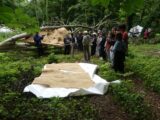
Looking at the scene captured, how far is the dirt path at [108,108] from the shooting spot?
31.5 feet

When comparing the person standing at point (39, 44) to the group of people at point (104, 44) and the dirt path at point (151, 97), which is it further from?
the dirt path at point (151, 97)

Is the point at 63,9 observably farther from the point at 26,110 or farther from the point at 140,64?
the point at 26,110

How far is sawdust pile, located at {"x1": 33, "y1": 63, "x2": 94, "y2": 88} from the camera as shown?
1227cm

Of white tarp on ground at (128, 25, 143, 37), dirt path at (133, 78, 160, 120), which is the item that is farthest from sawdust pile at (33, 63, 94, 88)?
white tarp on ground at (128, 25, 143, 37)

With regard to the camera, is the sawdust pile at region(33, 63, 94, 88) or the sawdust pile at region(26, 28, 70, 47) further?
the sawdust pile at region(26, 28, 70, 47)

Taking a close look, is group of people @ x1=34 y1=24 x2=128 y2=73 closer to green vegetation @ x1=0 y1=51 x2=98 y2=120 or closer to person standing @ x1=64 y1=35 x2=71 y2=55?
person standing @ x1=64 y1=35 x2=71 y2=55

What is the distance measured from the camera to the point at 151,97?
11758mm

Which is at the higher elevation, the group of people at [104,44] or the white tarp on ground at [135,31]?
the group of people at [104,44]

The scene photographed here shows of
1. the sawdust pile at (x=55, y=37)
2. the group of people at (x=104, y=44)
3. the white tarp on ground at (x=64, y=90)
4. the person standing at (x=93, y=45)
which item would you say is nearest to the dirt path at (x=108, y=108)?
the white tarp on ground at (x=64, y=90)

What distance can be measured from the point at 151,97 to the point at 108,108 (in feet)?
6.37

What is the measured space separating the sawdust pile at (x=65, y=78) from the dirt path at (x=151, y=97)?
1.57m

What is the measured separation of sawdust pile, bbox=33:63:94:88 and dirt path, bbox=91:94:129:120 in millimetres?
866

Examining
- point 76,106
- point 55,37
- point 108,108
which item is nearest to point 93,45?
point 55,37

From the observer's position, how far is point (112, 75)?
563 inches
